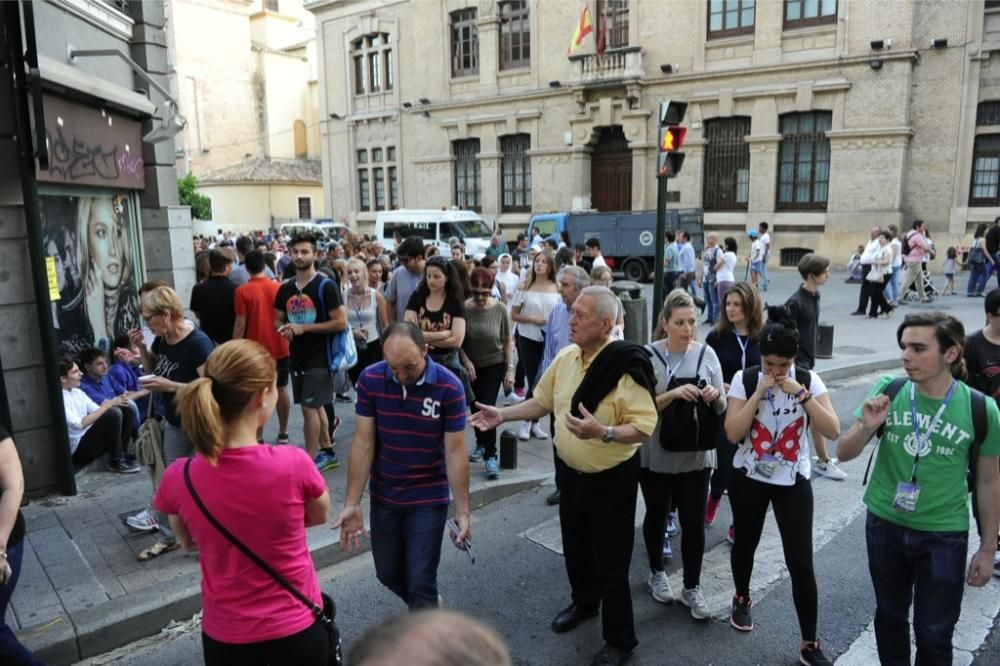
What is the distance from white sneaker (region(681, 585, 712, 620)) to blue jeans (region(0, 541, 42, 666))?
10.9 ft

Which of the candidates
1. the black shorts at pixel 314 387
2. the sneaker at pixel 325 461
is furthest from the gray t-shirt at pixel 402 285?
the sneaker at pixel 325 461

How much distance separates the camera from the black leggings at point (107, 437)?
6.18m

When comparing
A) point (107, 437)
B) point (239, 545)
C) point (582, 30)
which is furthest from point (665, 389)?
point (582, 30)

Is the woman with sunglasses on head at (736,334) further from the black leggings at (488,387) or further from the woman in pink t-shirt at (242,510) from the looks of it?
the woman in pink t-shirt at (242,510)

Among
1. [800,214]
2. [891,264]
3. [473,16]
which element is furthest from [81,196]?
[473,16]

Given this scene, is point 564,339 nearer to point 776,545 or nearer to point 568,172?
point 776,545

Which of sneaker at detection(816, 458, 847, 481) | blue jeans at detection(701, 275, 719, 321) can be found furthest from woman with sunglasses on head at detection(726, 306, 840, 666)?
blue jeans at detection(701, 275, 719, 321)

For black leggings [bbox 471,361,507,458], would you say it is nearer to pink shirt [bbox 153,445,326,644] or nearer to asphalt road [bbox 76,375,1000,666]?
asphalt road [bbox 76,375,1000,666]

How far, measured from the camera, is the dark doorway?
27.4 m

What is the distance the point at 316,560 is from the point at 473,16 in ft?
97.9

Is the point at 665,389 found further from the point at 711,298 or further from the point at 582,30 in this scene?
the point at 582,30

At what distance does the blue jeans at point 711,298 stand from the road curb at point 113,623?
1172cm

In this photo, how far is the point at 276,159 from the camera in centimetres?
4969

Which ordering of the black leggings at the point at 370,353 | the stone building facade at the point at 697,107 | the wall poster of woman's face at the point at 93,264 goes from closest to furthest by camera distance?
the wall poster of woman's face at the point at 93,264 < the black leggings at the point at 370,353 < the stone building facade at the point at 697,107
